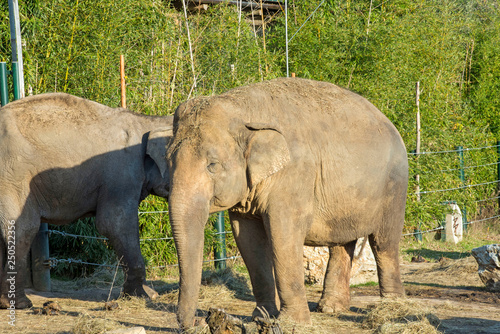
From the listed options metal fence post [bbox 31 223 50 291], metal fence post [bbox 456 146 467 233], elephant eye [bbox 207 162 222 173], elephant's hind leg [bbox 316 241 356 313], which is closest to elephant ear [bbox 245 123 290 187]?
elephant eye [bbox 207 162 222 173]

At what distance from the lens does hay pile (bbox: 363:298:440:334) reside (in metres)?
4.62

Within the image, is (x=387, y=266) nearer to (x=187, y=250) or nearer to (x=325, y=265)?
(x=325, y=265)

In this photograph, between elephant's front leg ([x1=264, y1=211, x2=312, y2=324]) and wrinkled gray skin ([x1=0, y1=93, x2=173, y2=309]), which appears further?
wrinkled gray skin ([x1=0, y1=93, x2=173, y2=309])

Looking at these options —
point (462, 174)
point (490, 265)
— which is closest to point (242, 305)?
point (490, 265)

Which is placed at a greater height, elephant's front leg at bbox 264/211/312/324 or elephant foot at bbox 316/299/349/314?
elephant's front leg at bbox 264/211/312/324

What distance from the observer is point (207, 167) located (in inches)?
173

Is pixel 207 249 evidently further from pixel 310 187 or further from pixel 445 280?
pixel 310 187

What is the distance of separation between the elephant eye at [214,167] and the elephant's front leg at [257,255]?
89 cm

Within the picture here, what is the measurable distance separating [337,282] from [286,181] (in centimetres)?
155

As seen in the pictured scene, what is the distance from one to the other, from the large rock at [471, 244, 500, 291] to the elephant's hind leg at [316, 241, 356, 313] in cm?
160

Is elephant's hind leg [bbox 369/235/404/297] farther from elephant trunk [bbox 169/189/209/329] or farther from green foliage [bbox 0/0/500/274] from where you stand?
green foliage [bbox 0/0/500/274]

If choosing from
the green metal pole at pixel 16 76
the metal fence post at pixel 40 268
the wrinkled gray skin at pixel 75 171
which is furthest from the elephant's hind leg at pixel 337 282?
the green metal pole at pixel 16 76

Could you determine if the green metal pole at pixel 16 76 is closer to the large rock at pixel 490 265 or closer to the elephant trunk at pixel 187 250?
the elephant trunk at pixel 187 250

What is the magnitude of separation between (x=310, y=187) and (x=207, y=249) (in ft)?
11.6
